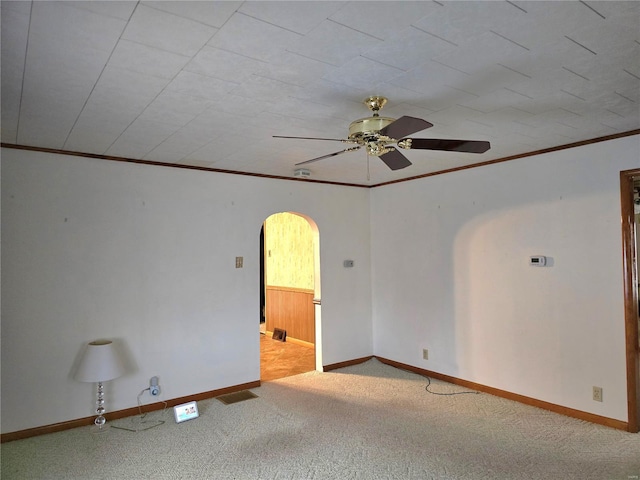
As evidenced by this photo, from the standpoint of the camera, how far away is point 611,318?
3406 millimetres

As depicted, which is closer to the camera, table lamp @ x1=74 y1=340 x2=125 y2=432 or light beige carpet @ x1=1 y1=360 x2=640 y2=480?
light beige carpet @ x1=1 y1=360 x2=640 y2=480

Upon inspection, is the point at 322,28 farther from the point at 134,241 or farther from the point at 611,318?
the point at 611,318

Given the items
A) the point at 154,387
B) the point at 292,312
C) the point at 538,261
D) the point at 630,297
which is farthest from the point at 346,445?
the point at 292,312

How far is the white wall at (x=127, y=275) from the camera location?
339 centimetres

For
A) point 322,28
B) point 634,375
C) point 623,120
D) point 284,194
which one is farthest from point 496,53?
point 284,194

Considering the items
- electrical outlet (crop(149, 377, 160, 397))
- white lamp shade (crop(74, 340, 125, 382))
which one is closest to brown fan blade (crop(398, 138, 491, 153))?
white lamp shade (crop(74, 340, 125, 382))

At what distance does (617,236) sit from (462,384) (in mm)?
2166

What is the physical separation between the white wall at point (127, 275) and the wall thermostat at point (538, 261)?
2.48 meters

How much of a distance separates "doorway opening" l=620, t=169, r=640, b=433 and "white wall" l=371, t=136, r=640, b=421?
0.05 metres

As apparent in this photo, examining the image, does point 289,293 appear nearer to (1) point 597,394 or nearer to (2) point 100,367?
(2) point 100,367

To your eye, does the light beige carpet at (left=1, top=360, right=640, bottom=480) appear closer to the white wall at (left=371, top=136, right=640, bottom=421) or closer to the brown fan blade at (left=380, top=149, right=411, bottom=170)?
the white wall at (left=371, top=136, right=640, bottom=421)

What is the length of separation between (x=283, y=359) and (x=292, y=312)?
126 cm

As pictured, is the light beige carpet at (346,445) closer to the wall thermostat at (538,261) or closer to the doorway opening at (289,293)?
the wall thermostat at (538,261)

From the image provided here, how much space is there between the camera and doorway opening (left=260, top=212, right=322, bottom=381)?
625 cm
